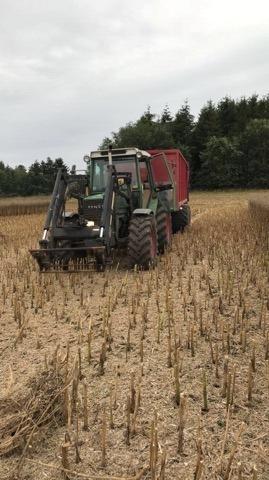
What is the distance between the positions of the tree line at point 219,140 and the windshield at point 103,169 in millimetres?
34212

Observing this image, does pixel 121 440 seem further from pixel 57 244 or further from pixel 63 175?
pixel 63 175

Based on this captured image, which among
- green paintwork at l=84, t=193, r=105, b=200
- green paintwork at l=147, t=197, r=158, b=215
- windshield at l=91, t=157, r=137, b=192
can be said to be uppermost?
windshield at l=91, t=157, r=137, b=192

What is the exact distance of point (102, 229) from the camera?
22.1 feet

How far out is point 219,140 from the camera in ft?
143

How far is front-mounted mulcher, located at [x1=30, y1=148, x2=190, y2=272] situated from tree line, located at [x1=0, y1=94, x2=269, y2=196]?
112 ft

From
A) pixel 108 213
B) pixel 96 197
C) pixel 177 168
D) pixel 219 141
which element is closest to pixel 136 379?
pixel 108 213

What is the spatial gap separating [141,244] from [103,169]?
1.92 m

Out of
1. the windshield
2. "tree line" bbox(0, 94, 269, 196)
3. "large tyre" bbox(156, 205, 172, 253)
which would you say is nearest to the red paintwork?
"large tyre" bbox(156, 205, 172, 253)

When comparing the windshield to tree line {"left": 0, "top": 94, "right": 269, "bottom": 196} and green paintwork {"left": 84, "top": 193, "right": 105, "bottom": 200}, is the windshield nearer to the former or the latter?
green paintwork {"left": 84, "top": 193, "right": 105, "bottom": 200}

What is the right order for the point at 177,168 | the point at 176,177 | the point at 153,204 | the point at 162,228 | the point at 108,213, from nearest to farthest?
1. the point at 108,213
2. the point at 153,204
3. the point at 162,228
4. the point at 176,177
5. the point at 177,168

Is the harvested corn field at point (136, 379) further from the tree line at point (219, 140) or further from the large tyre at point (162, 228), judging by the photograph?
the tree line at point (219, 140)

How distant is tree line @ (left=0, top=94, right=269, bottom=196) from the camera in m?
43.1

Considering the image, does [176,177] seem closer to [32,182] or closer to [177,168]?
[177,168]

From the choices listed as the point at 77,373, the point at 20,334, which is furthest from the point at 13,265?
the point at 77,373
